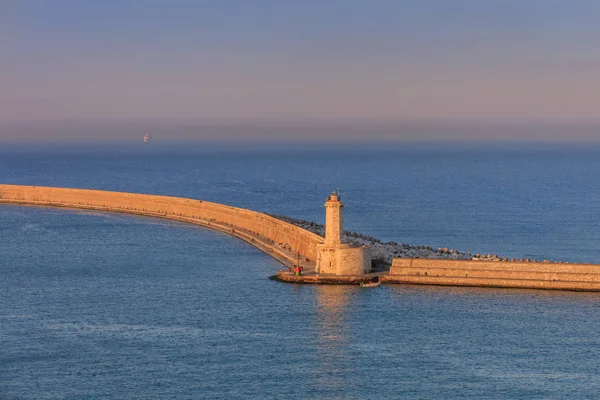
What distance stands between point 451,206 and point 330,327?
69.1m

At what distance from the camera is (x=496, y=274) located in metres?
54.9

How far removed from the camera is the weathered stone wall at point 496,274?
176ft

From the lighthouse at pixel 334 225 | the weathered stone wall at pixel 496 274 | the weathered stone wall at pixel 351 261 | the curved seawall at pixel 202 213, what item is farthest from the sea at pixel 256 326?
the lighthouse at pixel 334 225

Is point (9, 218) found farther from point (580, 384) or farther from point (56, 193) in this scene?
point (580, 384)

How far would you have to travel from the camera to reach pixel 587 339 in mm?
44344

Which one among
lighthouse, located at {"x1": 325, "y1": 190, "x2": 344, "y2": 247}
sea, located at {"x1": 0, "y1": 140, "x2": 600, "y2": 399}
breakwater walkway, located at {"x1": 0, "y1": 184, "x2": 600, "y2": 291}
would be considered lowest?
sea, located at {"x1": 0, "y1": 140, "x2": 600, "y2": 399}

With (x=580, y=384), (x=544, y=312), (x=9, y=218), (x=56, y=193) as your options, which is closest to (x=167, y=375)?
(x=580, y=384)

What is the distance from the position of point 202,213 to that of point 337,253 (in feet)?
121

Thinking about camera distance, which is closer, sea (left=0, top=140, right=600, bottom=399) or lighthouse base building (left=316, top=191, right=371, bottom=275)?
sea (left=0, top=140, right=600, bottom=399)

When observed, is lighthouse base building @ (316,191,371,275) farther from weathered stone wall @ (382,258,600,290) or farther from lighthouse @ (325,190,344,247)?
weathered stone wall @ (382,258,600,290)

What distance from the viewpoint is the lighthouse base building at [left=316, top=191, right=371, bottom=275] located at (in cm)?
5772

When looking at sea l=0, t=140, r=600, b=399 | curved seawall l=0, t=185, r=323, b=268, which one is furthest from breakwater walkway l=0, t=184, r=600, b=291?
sea l=0, t=140, r=600, b=399

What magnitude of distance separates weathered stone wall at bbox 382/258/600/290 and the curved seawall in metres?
6.56

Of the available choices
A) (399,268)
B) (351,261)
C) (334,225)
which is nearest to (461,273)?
(399,268)
